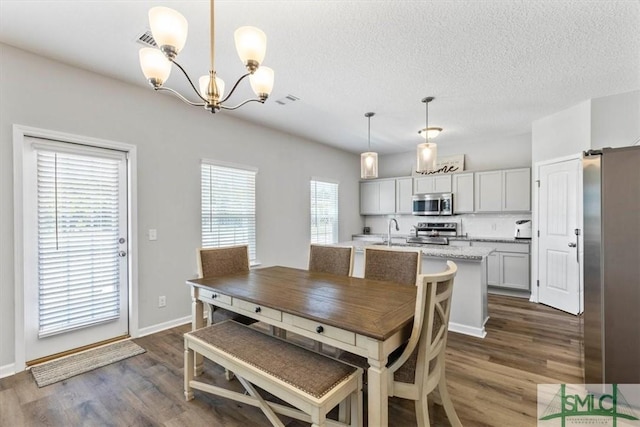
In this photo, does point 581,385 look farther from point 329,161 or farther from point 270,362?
point 329,161

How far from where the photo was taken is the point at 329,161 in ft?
19.1

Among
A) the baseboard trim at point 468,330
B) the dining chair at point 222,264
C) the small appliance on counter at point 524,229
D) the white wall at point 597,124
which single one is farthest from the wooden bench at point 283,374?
the small appliance on counter at point 524,229

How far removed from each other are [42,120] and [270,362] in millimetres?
2863

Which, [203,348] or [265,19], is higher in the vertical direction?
Result: [265,19]

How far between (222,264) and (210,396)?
105 centimetres

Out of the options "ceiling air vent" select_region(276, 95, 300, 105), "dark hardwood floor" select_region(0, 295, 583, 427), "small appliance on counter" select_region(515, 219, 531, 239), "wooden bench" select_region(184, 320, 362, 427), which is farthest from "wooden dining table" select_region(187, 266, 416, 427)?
"small appliance on counter" select_region(515, 219, 531, 239)

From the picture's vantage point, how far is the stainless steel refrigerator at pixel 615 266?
1846 millimetres

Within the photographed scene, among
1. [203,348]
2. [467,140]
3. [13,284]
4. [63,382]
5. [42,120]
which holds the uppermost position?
[467,140]

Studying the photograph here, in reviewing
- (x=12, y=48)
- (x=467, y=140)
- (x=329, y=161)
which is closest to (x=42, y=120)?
(x=12, y=48)

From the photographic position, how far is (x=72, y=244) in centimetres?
272

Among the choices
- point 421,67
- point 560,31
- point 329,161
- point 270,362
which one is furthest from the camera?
point 329,161

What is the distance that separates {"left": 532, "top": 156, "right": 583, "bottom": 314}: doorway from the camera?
370 centimetres

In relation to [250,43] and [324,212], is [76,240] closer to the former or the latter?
[250,43]

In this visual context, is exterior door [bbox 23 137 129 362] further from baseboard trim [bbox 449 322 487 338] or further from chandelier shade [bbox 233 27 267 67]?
baseboard trim [bbox 449 322 487 338]
